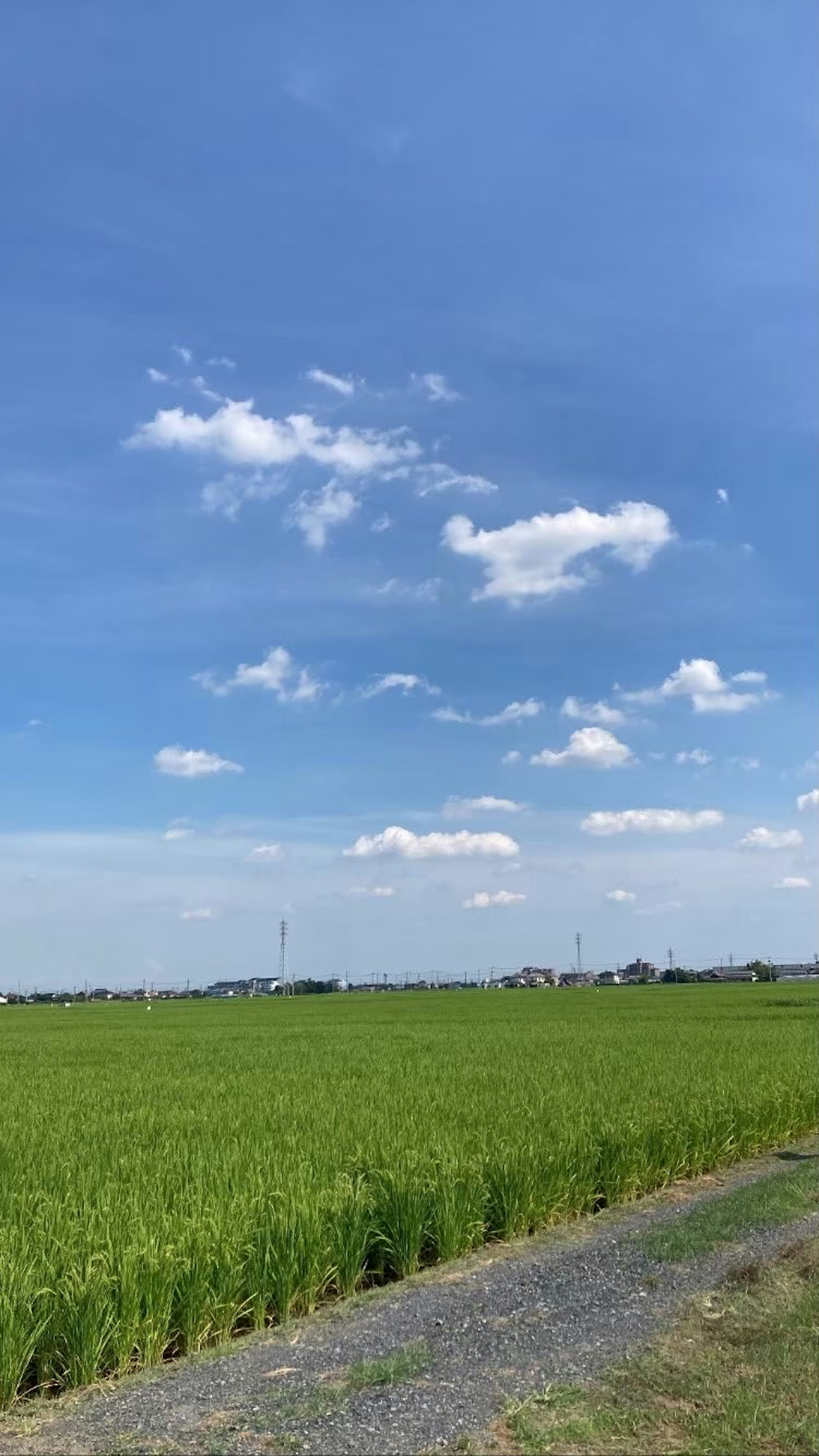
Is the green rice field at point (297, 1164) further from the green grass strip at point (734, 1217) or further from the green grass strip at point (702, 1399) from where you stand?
the green grass strip at point (702, 1399)

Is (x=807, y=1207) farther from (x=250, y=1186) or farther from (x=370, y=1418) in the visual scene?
(x=370, y=1418)

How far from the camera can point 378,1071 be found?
19.3m

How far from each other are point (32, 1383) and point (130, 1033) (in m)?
38.6

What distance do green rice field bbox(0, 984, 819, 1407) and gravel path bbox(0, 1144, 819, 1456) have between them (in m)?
0.29

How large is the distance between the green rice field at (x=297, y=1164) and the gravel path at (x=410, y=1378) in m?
0.29

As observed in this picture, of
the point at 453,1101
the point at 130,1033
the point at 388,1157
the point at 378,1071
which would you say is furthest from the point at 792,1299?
the point at 130,1033

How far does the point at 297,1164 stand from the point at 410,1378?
371cm

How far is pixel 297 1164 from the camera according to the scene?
28.8 feet

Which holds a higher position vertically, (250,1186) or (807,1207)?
(250,1186)

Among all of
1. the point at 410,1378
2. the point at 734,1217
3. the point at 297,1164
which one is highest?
the point at 297,1164

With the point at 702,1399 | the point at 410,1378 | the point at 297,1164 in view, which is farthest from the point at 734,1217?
the point at 410,1378

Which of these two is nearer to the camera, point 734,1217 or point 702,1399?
point 702,1399

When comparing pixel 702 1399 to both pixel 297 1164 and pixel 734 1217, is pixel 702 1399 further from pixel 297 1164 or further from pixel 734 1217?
pixel 297 1164

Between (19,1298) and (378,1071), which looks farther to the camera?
(378,1071)
